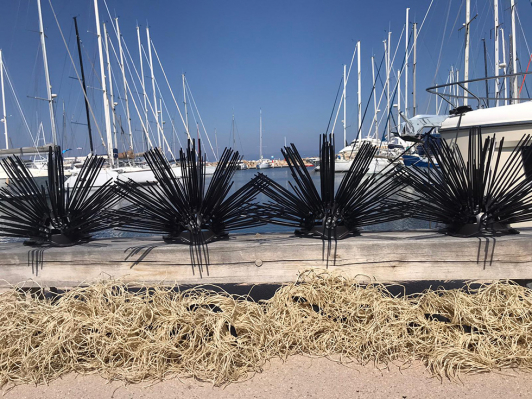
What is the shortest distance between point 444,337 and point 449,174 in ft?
4.18

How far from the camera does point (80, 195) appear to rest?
3.49m

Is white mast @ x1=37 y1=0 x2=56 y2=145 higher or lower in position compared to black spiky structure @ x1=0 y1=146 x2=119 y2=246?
higher

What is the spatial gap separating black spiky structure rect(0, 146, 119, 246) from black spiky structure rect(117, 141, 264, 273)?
289 millimetres

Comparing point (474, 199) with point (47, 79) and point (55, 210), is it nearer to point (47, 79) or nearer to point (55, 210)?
point (55, 210)

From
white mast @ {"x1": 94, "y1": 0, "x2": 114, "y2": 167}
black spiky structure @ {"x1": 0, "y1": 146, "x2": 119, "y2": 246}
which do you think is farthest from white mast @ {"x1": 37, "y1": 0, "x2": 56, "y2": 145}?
black spiky structure @ {"x1": 0, "y1": 146, "x2": 119, "y2": 246}

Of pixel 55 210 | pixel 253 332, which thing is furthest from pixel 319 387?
pixel 55 210

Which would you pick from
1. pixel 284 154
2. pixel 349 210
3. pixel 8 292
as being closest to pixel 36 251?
pixel 8 292

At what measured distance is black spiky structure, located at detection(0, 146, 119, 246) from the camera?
3279 mm

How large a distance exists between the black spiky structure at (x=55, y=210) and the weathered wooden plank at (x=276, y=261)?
186 millimetres

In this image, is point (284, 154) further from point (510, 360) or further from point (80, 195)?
point (510, 360)

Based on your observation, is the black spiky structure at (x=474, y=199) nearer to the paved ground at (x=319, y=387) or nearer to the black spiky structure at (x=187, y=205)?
the paved ground at (x=319, y=387)

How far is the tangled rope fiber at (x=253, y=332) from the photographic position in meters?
2.48

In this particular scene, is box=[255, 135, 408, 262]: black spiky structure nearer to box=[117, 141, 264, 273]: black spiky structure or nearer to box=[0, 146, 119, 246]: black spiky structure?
box=[117, 141, 264, 273]: black spiky structure

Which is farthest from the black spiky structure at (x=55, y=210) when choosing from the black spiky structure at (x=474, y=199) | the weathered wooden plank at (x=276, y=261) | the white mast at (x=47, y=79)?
the white mast at (x=47, y=79)
